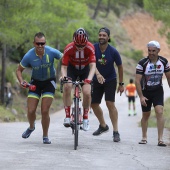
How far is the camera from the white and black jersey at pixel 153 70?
39.2 ft

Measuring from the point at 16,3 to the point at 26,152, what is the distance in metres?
17.2

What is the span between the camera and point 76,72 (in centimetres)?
1160

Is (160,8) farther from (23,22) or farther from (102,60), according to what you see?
(102,60)

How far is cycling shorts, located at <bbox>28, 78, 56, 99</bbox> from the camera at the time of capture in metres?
11.5

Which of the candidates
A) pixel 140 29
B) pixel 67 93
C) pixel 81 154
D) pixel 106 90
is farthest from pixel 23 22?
pixel 140 29

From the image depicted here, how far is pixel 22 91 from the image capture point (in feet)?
118

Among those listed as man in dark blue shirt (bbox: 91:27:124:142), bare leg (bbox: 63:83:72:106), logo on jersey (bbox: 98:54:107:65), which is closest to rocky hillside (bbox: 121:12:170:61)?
man in dark blue shirt (bbox: 91:27:124:142)

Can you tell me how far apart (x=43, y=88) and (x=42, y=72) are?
34cm

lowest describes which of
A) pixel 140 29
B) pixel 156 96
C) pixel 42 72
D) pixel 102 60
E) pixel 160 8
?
pixel 156 96

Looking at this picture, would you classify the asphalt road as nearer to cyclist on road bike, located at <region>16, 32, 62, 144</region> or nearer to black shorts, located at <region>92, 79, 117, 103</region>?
cyclist on road bike, located at <region>16, 32, 62, 144</region>

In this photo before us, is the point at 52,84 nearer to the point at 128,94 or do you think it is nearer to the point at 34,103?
the point at 34,103

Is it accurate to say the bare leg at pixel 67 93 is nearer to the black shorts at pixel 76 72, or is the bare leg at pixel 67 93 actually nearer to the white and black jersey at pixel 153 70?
the black shorts at pixel 76 72

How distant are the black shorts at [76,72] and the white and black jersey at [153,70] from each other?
1.06 meters

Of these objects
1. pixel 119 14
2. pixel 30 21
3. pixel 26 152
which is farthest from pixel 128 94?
pixel 119 14
